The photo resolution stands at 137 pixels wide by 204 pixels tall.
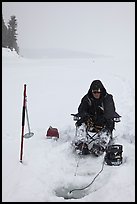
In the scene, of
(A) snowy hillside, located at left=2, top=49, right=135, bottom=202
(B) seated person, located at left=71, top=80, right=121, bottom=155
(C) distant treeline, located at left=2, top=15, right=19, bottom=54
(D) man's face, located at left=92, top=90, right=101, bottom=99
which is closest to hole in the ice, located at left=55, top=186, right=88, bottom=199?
(A) snowy hillside, located at left=2, top=49, right=135, bottom=202

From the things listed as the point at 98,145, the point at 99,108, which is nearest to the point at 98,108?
the point at 99,108

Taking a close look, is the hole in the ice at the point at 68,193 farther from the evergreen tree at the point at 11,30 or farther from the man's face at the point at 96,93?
the evergreen tree at the point at 11,30

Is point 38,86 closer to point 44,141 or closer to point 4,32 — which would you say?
point 44,141

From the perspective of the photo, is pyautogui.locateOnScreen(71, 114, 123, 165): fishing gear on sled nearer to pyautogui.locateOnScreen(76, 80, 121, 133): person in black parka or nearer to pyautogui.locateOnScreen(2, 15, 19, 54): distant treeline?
pyautogui.locateOnScreen(76, 80, 121, 133): person in black parka

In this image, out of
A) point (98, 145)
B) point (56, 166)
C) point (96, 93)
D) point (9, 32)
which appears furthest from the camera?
point (9, 32)

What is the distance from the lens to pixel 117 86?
15008 mm

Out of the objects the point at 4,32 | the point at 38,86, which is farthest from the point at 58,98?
the point at 4,32

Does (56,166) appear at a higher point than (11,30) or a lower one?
lower

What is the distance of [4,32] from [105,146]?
47.5m

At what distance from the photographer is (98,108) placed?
6.69 m

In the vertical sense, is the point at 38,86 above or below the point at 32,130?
above

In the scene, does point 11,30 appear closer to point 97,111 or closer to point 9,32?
point 9,32

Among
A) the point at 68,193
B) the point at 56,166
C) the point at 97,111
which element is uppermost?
the point at 97,111

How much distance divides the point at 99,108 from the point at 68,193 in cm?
245
